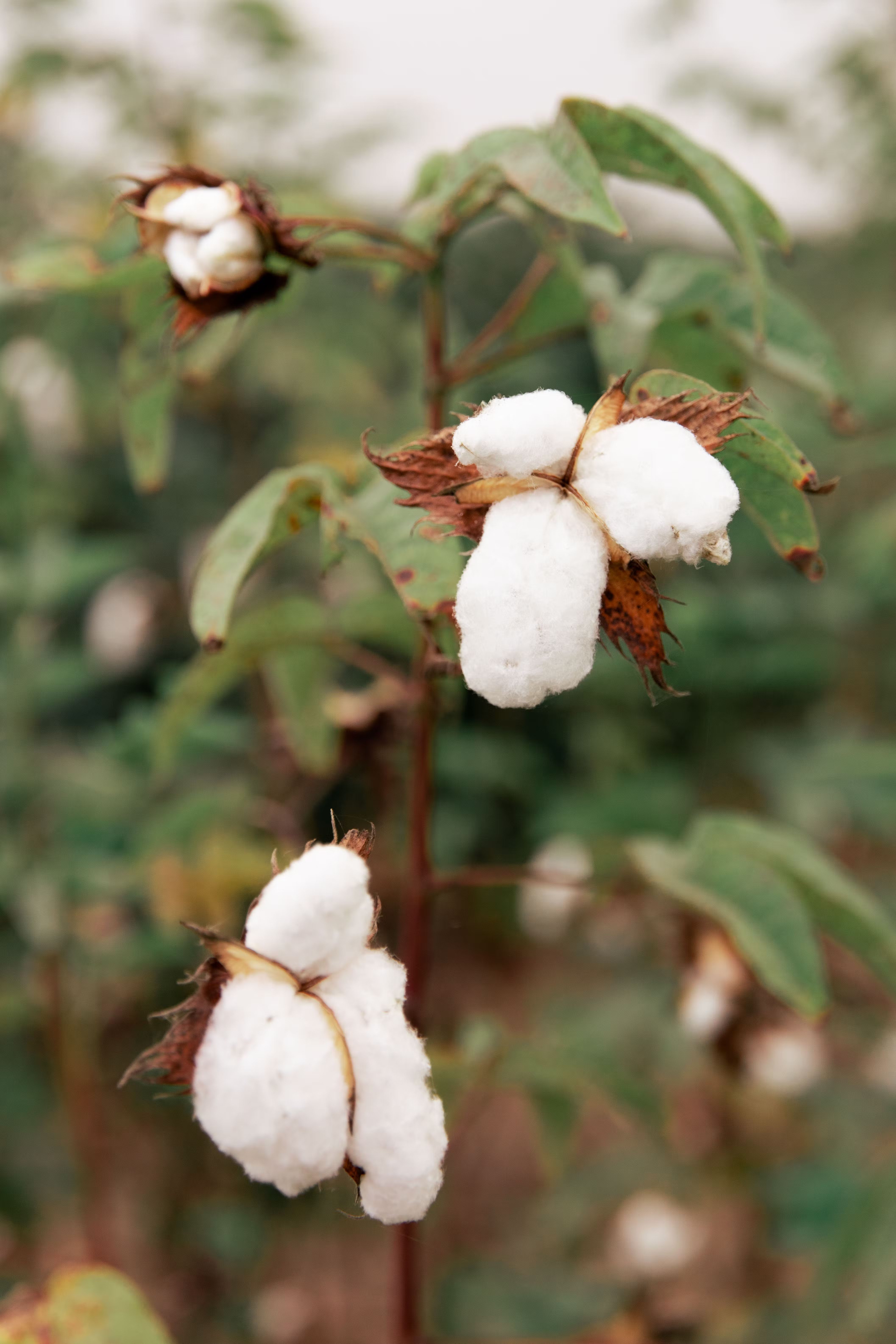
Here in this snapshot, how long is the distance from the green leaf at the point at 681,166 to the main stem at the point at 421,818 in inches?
3.8

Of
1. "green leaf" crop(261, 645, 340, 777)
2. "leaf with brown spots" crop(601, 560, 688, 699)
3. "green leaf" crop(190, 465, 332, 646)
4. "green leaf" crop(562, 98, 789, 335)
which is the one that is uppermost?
"green leaf" crop(562, 98, 789, 335)

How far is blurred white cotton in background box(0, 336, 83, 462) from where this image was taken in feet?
2.60

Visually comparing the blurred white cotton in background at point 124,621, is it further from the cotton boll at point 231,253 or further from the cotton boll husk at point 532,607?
the cotton boll husk at point 532,607

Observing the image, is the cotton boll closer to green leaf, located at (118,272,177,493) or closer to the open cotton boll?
the open cotton boll

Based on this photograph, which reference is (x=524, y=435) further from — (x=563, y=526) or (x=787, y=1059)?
(x=787, y=1059)

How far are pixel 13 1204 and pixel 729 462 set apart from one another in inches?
46.3

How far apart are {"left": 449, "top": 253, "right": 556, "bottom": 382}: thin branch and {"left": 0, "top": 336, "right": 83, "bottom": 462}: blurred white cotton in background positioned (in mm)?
337

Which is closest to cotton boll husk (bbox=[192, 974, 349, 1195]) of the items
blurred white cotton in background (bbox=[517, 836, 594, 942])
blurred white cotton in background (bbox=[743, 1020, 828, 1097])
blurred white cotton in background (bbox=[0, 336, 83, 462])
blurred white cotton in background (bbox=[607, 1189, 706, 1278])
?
blurred white cotton in background (bbox=[0, 336, 83, 462])

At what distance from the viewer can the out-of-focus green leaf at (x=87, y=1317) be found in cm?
46

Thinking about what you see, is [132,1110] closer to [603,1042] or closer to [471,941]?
[603,1042]

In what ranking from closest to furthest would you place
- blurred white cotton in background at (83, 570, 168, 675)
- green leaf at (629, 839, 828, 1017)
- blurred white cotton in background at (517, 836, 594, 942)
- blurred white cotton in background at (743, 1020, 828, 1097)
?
green leaf at (629, 839, 828, 1017), blurred white cotton in background at (743, 1020, 828, 1097), blurred white cotton in background at (517, 836, 594, 942), blurred white cotton in background at (83, 570, 168, 675)

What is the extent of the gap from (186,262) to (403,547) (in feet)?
0.43

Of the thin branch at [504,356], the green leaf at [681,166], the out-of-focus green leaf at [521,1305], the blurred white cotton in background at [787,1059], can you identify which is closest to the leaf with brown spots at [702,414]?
the green leaf at [681,166]

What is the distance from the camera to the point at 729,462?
344 millimetres
